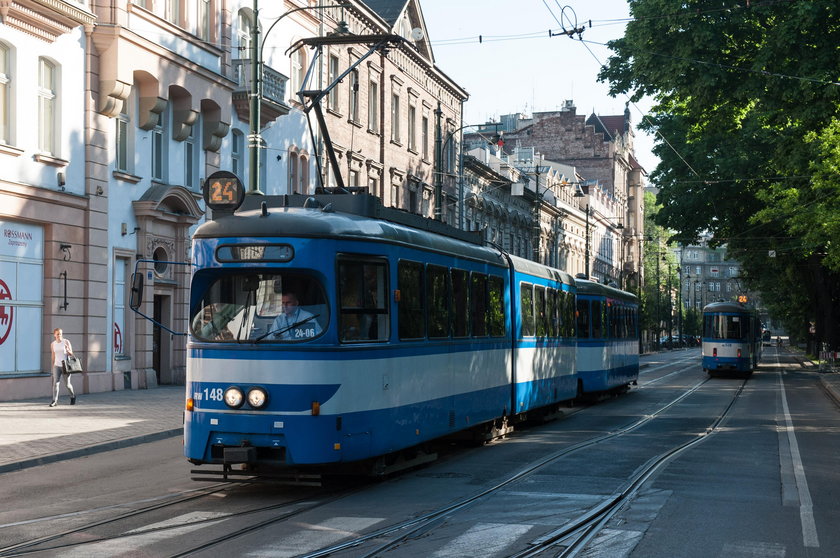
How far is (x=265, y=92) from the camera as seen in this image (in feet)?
109

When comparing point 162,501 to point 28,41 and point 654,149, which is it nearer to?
point 28,41

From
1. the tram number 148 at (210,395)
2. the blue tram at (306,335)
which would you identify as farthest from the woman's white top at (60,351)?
the tram number 148 at (210,395)

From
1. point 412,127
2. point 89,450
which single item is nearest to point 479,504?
point 89,450

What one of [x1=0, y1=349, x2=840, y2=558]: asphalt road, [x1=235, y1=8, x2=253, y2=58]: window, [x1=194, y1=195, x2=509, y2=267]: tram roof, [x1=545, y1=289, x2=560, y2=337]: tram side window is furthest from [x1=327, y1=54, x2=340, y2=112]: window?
[x1=194, y1=195, x2=509, y2=267]: tram roof

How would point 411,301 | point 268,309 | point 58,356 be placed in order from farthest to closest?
point 58,356
point 411,301
point 268,309

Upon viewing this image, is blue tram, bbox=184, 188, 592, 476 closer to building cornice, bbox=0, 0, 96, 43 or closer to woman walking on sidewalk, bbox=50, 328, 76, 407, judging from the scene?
woman walking on sidewalk, bbox=50, 328, 76, 407

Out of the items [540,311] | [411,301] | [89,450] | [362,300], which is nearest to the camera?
[362,300]

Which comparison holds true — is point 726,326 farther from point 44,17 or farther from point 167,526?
point 167,526

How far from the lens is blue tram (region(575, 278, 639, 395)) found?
25.2m

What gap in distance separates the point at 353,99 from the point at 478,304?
91.3 ft

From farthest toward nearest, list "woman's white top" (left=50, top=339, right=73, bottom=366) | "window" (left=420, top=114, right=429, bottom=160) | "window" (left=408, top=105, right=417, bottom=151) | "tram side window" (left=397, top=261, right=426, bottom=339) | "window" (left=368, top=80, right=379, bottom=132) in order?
"window" (left=420, top=114, right=429, bottom=160) → "window" (left=408, top=105, right=417, bottom=151) → "window" (left=368, top=80, right=379, bottom=132) → "woman's white top" (left=50, top=339, right=73, bottom=366) → "tram side window" (left=397, top=261, right=426, bottom=339)

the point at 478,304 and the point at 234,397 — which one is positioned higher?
the point at 478,304

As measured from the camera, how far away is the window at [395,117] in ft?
157

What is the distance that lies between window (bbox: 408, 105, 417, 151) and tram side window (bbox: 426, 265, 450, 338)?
36.7 m
